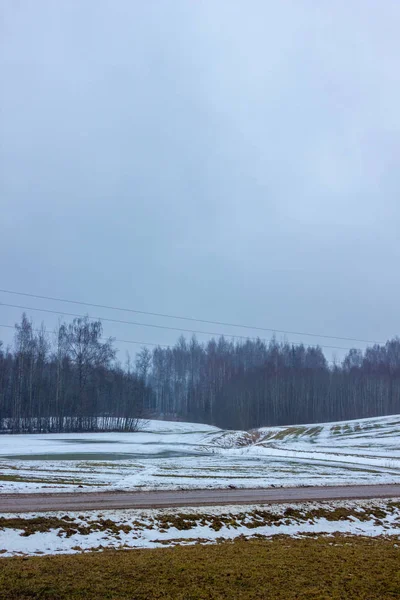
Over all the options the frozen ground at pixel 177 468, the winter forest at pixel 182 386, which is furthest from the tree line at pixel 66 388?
the frozen ground at pixel 177 468

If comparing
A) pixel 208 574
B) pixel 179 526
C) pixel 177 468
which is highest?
pixel 208 574

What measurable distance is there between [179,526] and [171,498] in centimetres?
482

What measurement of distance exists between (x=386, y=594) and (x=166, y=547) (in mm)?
4963

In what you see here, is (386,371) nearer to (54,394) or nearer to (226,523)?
(54,394)

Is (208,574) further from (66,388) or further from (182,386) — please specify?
(182,386)

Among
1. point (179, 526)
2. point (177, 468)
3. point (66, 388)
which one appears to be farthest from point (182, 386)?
point (179, 526)

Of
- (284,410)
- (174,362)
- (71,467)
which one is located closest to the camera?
(71,467)

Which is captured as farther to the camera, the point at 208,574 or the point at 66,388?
the point at 66,388

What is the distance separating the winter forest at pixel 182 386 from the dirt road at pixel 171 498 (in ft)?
185

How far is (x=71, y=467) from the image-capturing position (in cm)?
2828

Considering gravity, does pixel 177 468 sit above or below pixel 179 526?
below

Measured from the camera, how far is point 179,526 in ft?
44.5

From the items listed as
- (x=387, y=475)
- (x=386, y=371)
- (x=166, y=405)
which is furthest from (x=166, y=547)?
(x=166, y=405)

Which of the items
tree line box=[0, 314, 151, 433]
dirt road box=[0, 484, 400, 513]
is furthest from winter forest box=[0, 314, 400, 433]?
dirt road box=[0, 484, 400, 513]
